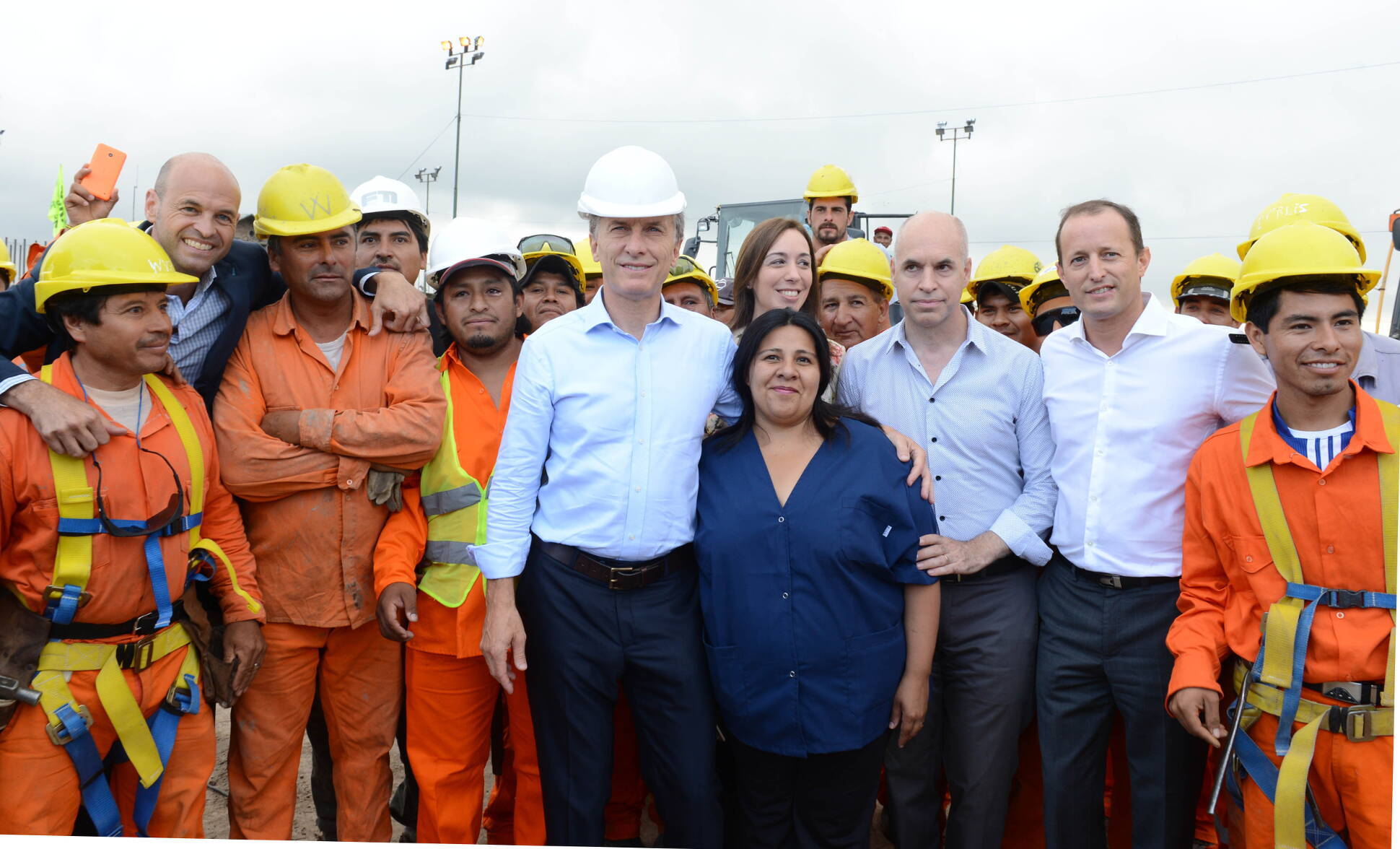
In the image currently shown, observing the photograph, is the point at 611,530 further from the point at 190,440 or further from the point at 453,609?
the point at 190,440

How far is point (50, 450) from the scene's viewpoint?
2781mm

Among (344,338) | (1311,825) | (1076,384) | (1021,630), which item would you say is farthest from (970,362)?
(344,338)

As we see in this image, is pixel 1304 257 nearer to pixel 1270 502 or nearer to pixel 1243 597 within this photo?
pixel 1270 502

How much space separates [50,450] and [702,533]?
204 centimetres

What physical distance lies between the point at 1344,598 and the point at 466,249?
3.36 metres

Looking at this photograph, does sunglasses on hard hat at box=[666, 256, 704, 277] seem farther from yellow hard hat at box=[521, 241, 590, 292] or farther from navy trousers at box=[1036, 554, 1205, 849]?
navy trousers at box=[1036, 554, 1205, 849]

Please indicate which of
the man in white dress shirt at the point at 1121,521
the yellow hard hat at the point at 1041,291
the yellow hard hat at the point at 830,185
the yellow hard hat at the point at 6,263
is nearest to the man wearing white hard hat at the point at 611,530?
the man in white dress shirt at the point at 1121,521

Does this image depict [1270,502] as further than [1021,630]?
No

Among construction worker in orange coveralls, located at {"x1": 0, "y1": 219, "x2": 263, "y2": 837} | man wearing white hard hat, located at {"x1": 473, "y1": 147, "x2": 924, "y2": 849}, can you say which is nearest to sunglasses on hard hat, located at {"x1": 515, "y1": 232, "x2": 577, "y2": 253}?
man wearing white hard hat, located at {"x1": 473, "y1": 147, "x2": 924, "y2": 849}

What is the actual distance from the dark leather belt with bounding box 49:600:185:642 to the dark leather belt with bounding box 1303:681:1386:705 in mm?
3556

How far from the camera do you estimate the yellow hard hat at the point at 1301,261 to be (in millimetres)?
2641

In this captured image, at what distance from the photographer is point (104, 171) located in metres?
3.89

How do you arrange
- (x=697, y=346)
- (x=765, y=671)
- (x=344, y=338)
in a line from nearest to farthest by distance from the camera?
(x=765, y=671)
(x=697, y=346)
(x=344, y=338)

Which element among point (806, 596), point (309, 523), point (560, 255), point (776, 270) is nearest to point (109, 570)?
point (309, 523)
